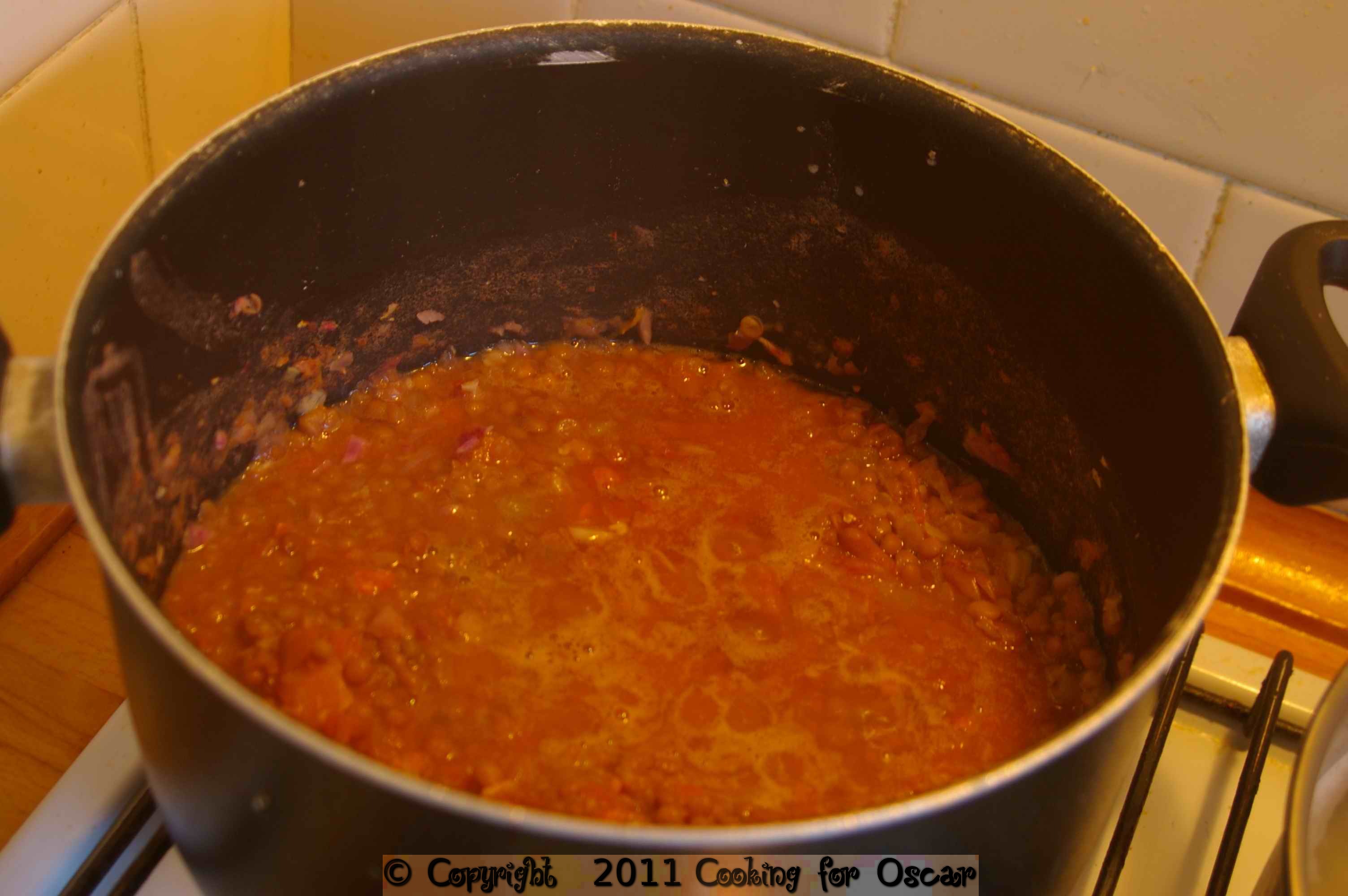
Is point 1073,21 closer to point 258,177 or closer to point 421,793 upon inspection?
point 258,177

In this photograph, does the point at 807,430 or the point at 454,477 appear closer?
the point at 454,477

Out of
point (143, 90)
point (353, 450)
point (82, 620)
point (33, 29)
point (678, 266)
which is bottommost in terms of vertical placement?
point (82, 620)

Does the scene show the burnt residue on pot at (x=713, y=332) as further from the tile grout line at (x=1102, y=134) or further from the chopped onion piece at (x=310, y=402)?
the tile grout line at (x=1102, y=134)

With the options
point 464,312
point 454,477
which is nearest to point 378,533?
point 454,477

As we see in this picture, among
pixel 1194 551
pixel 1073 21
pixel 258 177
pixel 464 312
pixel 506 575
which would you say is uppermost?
pixel 1073 21

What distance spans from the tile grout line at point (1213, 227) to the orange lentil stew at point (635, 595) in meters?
0.32

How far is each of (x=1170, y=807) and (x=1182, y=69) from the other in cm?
69

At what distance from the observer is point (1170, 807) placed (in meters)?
1.01

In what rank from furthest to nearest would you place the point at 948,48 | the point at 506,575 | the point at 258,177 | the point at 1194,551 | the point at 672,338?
1. the point at 672,338
2. the point at 948,48
3. the point at 506,575
4. the point at 258,177
5. the point at 1194,551

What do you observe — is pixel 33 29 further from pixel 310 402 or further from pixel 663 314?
pixel 663 314

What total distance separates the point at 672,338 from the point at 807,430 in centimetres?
20

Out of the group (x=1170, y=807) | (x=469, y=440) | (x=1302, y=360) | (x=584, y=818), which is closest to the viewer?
(x=584, y=818)

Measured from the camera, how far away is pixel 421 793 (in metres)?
0.56

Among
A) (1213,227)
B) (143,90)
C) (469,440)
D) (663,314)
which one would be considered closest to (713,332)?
(663,314)
